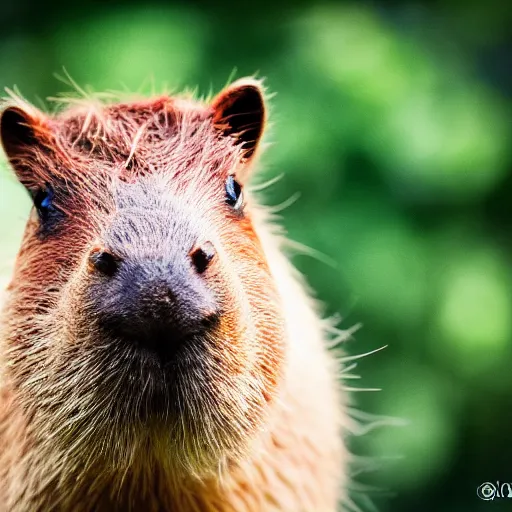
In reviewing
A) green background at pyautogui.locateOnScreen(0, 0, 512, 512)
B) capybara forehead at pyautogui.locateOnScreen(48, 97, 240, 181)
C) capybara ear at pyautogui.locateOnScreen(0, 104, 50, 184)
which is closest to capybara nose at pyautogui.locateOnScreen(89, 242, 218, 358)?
capybara forehead at pyautogui.locateOnScreen(48, 97, 240, 181)

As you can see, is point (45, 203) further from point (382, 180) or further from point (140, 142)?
point (382, 180)

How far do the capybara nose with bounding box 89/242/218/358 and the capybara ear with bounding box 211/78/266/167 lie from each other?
296 mm

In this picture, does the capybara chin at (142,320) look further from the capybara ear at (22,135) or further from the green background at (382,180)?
the green background at (382,180)

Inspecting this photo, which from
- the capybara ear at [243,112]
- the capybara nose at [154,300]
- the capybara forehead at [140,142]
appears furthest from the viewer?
the capybara ear at [243,112]

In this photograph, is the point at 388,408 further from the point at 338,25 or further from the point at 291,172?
the point at 338,25

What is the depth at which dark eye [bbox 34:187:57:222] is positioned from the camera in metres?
0.99

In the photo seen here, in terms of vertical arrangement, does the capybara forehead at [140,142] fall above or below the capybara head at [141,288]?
above

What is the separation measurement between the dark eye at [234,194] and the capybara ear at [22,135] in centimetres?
24

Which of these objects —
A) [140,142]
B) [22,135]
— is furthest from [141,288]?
[22,135]

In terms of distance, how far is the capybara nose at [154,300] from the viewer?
80cm
